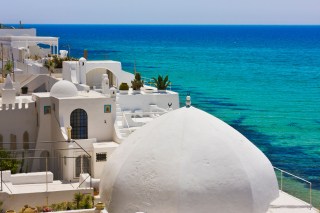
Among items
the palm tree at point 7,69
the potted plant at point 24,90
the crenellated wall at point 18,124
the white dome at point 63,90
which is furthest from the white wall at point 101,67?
the white dome at point 63,90

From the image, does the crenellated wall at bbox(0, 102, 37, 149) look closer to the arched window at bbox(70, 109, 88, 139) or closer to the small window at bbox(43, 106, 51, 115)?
the small window at bbox(43, 106, 51, 115)

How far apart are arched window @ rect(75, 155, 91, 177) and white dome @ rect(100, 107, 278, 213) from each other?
45.6 ft

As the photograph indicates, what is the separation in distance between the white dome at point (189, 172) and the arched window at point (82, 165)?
13903 millimetres

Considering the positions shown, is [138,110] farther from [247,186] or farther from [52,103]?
[247,186]

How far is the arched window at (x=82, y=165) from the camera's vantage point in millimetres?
29250

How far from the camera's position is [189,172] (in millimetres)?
14344

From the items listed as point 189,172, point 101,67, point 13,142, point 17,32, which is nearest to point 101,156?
point 13,142

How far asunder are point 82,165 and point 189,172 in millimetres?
15447

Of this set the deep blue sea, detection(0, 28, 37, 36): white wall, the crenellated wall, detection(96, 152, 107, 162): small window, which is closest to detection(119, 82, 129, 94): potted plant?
the crenellated wall

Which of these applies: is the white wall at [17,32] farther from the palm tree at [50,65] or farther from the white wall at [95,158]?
the white wall at [95,158]

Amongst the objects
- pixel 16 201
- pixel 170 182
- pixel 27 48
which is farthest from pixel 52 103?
pixel 27 48

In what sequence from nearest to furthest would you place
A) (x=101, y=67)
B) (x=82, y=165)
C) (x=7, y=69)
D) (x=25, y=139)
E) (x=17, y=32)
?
(x=82, y=165) < (x=25, y=139) < (x=101, y=67) < (x=7, y=69) < (x=17, y=32)

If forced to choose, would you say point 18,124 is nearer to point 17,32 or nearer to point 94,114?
point 94,114

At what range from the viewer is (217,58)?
442ft
